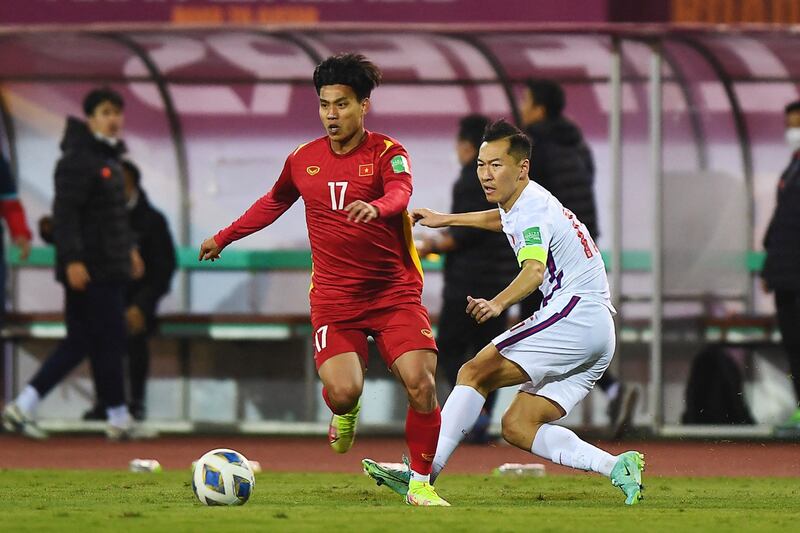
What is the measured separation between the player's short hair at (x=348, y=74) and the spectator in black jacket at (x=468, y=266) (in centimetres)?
339

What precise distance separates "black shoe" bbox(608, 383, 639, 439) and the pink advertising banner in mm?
2976

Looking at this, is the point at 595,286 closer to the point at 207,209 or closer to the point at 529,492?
the point at 529,492

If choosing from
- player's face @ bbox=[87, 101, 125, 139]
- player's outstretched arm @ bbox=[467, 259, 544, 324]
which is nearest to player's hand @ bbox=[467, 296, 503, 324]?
player's outstretched arm @ bbox=[467, 259, 544, 324]

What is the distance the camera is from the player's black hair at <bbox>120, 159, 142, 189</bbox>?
12.4 meters

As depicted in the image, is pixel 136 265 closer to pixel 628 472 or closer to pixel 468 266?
pixel 468 266

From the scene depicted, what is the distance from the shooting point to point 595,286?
744cm

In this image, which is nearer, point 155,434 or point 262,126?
point 155,434

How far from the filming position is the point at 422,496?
7289mm

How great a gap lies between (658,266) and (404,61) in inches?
101

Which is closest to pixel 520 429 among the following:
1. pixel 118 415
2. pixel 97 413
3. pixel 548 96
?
pixel 548 96

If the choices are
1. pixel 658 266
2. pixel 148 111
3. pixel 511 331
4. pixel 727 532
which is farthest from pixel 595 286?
pixel 148 111

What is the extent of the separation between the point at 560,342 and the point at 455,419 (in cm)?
56

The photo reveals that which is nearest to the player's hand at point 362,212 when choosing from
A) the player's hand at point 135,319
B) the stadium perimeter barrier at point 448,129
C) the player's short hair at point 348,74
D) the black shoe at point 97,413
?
the player's short hair at point 348,74

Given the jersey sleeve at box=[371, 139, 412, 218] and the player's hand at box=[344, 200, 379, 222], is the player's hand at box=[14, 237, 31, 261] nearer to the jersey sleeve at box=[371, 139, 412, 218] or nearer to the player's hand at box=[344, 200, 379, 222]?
the jersey sleeve at box=[371, 139, 412, 218]
